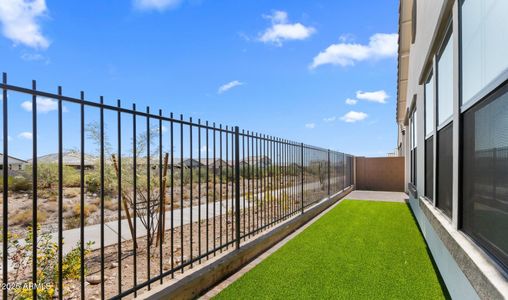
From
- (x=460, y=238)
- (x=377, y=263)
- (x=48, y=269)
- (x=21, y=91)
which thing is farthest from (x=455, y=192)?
(x=48, y=269)

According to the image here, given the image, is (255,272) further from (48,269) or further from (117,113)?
(117,113)

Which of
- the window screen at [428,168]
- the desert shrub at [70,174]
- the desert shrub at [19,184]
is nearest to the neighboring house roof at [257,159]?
the desert shrub at [70,174]

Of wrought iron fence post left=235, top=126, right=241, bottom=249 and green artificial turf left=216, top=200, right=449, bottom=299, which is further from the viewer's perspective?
wrought iron fence post left=235, top=126, right=241, bottom=249

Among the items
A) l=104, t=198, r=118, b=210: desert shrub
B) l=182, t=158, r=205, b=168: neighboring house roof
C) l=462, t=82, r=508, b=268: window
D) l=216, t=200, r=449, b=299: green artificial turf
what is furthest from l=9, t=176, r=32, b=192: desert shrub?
l=462, t=82, r=508, b=268: window

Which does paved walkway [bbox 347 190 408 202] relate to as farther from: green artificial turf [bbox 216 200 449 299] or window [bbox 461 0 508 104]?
window [bbox 461 0 508 104]

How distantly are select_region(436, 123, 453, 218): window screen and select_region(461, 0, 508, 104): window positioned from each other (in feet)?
3.07

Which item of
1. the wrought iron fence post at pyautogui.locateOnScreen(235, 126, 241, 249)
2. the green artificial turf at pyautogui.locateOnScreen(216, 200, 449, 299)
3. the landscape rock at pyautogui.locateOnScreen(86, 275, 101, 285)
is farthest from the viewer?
the wrought iron fence post at pyautogui.locateOnScreen(235, 126, 241, 249)

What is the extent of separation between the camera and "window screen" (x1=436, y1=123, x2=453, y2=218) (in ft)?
11.1

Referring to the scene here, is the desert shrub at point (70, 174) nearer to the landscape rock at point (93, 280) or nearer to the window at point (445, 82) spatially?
the landscape rock at point (93, 280)

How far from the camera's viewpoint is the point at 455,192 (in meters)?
2.90

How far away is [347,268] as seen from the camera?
13.6 ft

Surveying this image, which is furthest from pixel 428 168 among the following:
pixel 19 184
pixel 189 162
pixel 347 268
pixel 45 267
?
pixel 19 184

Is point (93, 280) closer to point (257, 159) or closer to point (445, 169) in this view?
point (257, 159)

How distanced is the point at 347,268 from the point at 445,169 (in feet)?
5.93
